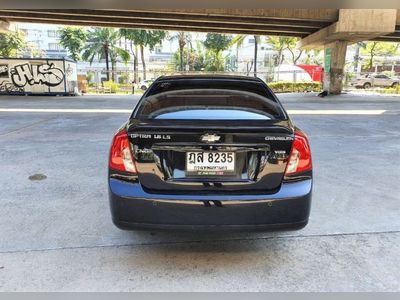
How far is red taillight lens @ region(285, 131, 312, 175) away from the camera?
2816 mm

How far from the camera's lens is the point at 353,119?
1233 cm

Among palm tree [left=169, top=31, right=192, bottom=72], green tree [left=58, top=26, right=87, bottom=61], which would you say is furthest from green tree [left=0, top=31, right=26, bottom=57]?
palm tree [left=169, top=31, right=192, bottom=72]

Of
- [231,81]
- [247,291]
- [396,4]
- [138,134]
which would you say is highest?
[396,4]

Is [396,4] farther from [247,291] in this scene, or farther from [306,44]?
[306,44]

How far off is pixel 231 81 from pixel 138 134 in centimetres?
131

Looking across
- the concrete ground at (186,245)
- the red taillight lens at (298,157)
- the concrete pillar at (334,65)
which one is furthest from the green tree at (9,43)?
the red taillight lens at (298,157)

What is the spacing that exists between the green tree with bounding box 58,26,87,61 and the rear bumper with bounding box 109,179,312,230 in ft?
151

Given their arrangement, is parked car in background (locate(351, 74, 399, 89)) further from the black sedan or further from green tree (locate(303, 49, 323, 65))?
the black sedan

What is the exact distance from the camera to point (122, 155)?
9.27 ft

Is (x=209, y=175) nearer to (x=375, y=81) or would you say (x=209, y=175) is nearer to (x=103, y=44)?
(x=375, y=81)

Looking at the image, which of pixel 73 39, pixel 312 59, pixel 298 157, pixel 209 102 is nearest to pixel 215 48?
pixel 73 39

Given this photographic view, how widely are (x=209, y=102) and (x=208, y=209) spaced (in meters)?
1.17

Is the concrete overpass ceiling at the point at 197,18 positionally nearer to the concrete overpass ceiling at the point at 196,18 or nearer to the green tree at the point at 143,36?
the concrete overpass ceiling at the point at 196,18

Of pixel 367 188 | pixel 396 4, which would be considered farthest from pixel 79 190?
pixel 396 4
